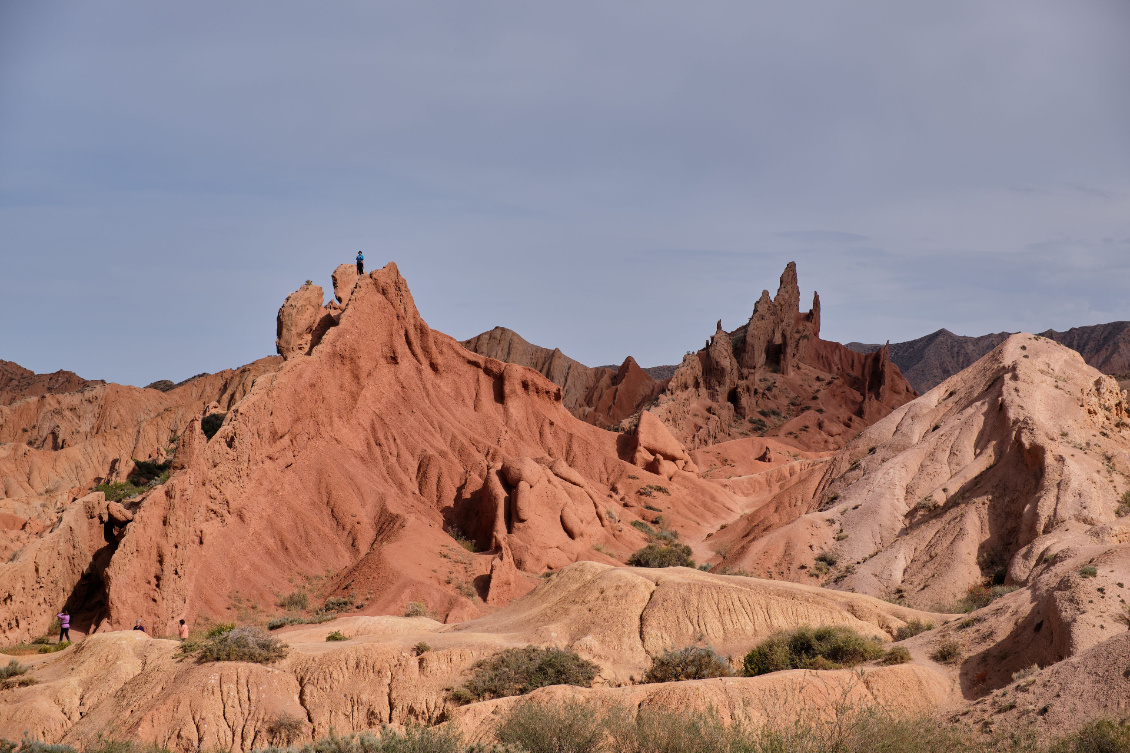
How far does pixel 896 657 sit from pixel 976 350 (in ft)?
590

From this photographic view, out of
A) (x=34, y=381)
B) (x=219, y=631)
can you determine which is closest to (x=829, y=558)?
(x=219, y=631)

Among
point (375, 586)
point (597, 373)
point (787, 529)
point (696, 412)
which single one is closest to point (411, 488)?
point (375, 586)

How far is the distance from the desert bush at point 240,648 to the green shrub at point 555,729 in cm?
749

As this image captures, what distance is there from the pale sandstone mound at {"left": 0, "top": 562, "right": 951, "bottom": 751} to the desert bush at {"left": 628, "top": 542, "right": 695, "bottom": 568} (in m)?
19.7

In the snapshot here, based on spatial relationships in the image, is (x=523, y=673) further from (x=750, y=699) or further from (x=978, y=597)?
(x=978, y=597)

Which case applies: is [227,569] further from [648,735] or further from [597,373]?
[597,373]

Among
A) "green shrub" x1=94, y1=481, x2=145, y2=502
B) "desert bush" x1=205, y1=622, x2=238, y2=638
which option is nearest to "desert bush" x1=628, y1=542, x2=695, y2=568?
"desert bush" x1=205, y1=622, x2=238, y2=638

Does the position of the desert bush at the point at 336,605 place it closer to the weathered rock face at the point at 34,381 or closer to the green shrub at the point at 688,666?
the green shrub at the point at 688,666

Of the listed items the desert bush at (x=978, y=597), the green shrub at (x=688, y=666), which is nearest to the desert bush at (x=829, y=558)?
the desert bush at (x=978, y=597)

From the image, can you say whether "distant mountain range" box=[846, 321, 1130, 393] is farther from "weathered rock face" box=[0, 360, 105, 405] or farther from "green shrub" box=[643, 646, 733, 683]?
"green shrub" box=[643, 646, 733, 683]

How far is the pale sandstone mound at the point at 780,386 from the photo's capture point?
87.0 meters

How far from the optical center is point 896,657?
853 inches

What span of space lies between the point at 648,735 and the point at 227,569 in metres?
24.4

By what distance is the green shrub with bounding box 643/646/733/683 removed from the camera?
21.2 meters
